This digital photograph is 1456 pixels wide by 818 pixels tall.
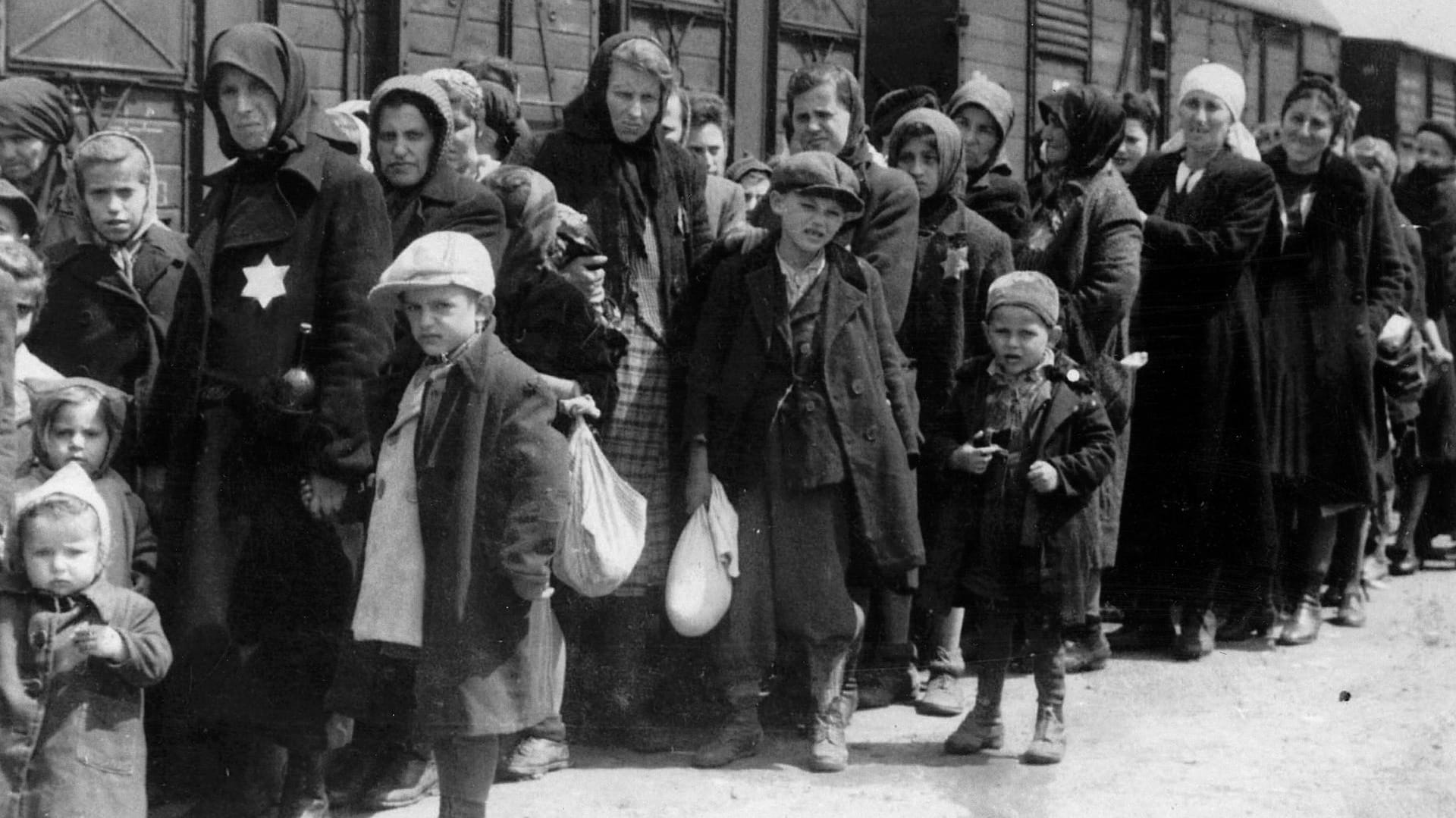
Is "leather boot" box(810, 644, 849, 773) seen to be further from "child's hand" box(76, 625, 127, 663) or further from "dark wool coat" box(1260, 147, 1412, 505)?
"dark wool coat" box(1260, 147, 1412, 505)

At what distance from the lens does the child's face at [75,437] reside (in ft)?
14.3

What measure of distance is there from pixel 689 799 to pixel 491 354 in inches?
60.1

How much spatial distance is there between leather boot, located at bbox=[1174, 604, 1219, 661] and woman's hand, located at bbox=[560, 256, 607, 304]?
307 cm

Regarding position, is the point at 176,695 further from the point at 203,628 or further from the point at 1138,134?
the point at 1138,134

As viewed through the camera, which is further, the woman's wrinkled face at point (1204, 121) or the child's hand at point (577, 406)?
the woman's wrinkled face at point (1204, 121)

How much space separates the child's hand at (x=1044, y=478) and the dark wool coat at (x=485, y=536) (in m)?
1.72

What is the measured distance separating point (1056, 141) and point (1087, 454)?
1.67 metres

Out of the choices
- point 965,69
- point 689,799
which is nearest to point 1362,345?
point 689,799

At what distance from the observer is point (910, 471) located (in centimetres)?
545

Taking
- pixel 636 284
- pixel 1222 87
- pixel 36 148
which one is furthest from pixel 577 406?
pixel 1222 87

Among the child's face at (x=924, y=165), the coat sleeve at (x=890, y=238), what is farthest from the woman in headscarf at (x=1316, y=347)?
the coat sleeve at (x=890, y=238)

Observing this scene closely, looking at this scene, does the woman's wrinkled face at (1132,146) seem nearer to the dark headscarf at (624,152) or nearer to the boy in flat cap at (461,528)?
the dark headscarf at (624,152)

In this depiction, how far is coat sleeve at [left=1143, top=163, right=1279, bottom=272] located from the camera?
22.1ft

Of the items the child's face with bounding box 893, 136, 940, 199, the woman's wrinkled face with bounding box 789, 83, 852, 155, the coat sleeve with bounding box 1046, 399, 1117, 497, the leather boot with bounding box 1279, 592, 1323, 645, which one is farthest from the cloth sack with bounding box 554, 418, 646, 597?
the leather boot with bounding box 1279, 592, 1323, 645
